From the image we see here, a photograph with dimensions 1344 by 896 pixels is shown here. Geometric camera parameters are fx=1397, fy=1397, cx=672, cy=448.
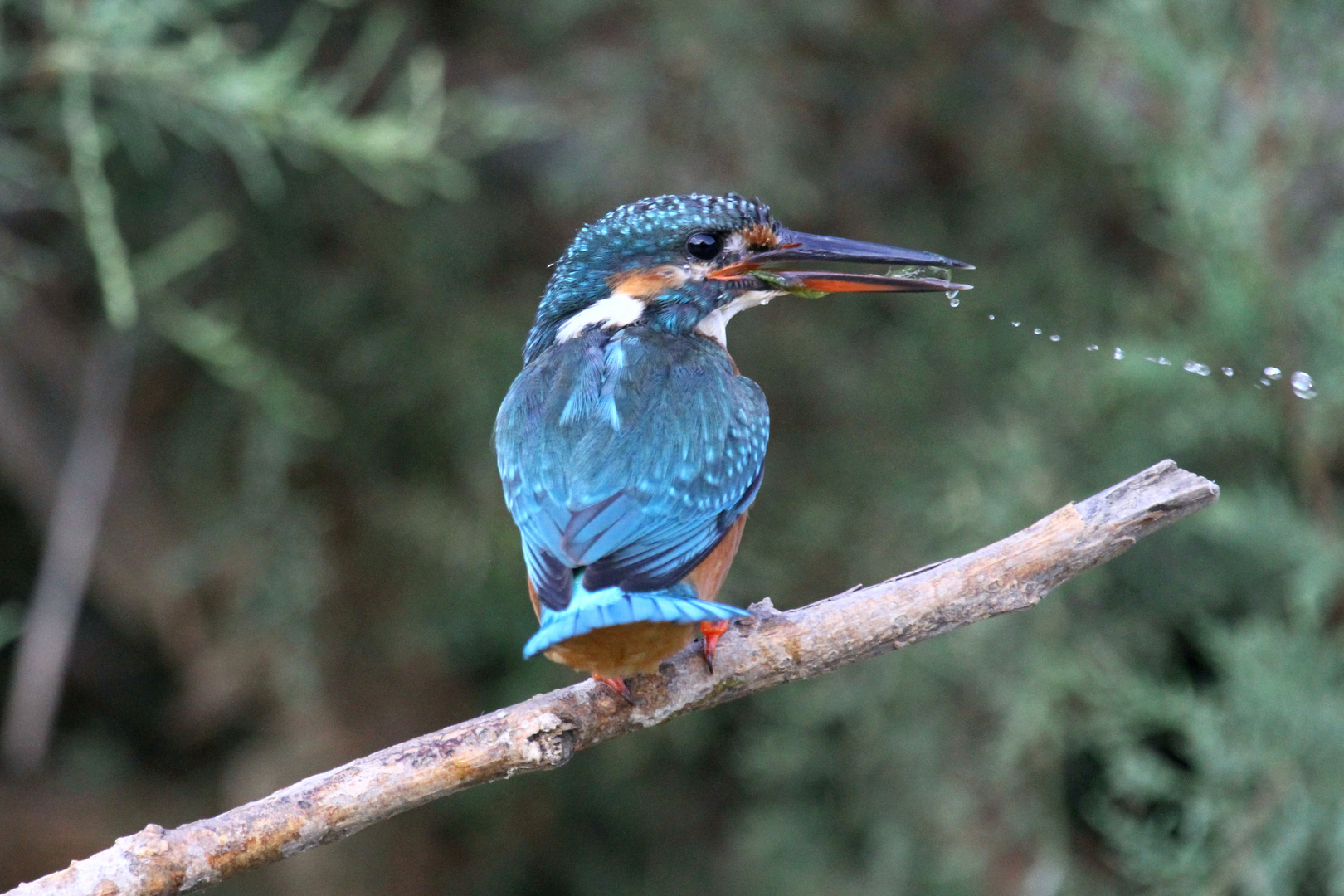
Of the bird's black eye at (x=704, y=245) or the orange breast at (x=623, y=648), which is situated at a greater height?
the bird's black eye at (x=704, y=245)

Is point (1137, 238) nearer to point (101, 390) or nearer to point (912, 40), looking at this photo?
point (912, 40)

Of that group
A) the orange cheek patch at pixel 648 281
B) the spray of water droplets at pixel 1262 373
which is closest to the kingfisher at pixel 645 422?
the orange cheek patch at pixel 648 281

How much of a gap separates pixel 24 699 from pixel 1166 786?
2630 mm

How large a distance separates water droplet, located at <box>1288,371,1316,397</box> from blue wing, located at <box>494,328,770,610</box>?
1030 millimetres

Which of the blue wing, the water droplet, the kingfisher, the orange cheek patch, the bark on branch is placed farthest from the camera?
the water droplet

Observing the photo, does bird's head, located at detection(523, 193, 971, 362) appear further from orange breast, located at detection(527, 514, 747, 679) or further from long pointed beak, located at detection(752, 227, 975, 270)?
orange breast, located at detection(527, 514, 747, 679)

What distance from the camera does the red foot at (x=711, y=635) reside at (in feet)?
5.99

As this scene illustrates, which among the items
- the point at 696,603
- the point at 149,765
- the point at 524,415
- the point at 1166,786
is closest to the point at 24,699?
the point at 149,765

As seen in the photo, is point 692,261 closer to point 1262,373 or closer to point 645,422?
point 645,422

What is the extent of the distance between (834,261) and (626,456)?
0.54m

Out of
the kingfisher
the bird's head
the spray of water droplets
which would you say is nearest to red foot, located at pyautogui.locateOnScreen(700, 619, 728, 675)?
the kingfisher

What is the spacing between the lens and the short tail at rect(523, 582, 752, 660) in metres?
1.61

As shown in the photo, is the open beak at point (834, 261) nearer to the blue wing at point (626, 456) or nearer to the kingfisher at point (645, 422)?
the kingfisher at point (645, 422)

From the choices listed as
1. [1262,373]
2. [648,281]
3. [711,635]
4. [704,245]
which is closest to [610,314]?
[648,281]
